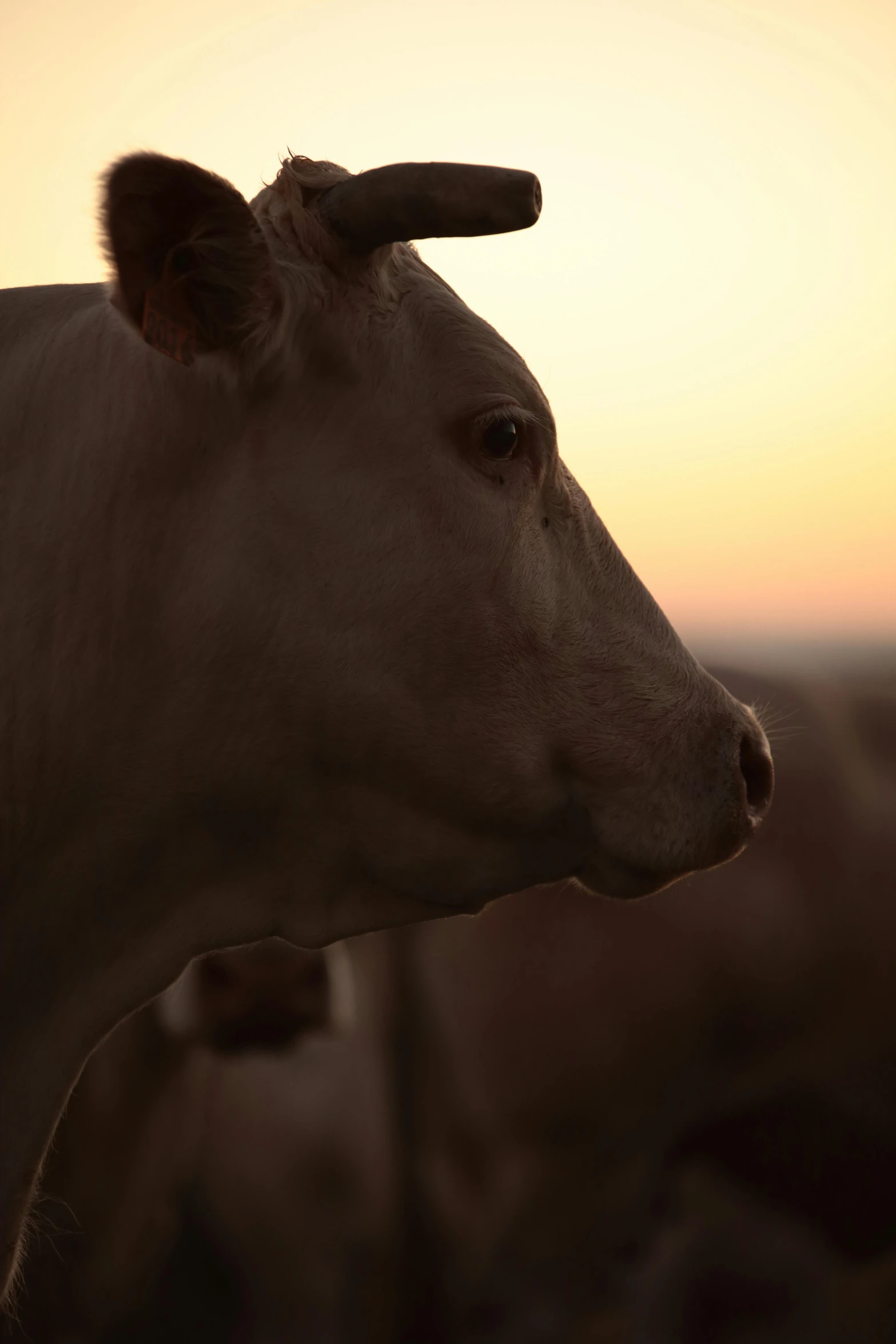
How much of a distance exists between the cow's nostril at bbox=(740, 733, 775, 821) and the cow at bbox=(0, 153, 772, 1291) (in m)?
0.14

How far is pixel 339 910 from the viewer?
4.97 ft

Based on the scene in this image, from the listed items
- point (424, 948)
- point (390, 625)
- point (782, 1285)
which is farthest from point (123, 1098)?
point (390, 625)

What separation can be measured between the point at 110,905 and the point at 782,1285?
9.01ft

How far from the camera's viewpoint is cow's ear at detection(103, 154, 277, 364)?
1182mm

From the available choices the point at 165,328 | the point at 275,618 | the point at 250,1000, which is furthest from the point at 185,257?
the point at 250,1000

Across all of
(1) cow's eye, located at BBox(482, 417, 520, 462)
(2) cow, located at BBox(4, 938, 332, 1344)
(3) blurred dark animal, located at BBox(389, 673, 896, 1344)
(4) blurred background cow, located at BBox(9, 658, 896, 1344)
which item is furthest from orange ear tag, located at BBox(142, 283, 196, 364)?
(3) blurred dark animal, located at BBox(389, 673, 896, 1344)

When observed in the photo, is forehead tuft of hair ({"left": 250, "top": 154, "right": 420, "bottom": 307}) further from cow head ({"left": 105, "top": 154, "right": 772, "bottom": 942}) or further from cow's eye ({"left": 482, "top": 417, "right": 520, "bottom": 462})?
cow's eye ({"left": 482, "top": 417, "right": 520, "bottom": 462})

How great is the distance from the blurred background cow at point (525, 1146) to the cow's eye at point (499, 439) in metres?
2.18

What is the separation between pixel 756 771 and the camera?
1.64m

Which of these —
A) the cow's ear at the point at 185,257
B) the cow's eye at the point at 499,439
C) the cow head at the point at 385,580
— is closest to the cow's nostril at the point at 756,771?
the cow head at the point at 385,580

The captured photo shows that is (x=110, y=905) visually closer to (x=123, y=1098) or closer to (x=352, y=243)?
(x=352, y=243)

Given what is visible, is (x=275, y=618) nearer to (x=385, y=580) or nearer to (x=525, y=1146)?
(x=385, y=580)

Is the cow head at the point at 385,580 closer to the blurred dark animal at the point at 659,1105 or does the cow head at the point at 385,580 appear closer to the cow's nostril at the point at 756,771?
the cow's nostril at the point at 756,771

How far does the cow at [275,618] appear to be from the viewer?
1.31m
